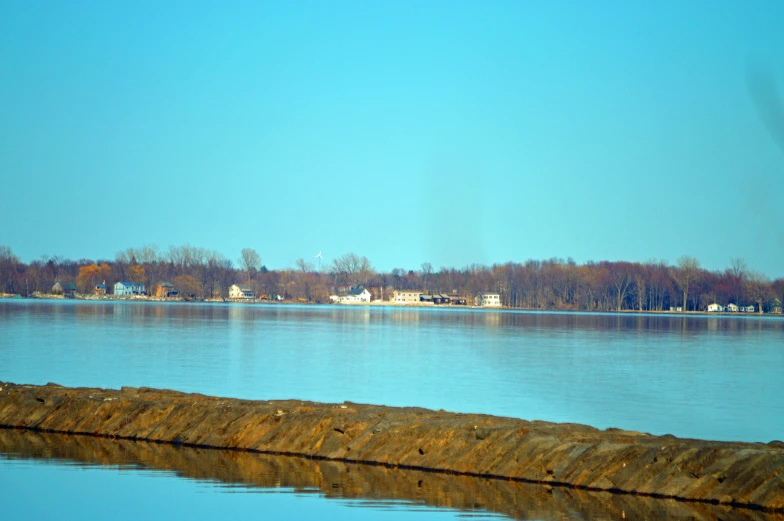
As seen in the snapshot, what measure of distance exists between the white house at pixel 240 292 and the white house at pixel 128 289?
17.3 m

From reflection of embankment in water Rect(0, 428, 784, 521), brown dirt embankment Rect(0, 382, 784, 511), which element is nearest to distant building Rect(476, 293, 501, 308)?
brown dirt embankment Rect(0, 382, 784, 511)

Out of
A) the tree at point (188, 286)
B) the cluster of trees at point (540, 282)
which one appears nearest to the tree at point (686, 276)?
the cluster of trees at point (540, 282)

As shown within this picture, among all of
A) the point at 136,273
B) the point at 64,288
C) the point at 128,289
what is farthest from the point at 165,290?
the point at 64,288

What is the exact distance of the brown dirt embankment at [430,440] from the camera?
1178 centimetres

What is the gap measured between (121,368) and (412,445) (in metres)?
17.6

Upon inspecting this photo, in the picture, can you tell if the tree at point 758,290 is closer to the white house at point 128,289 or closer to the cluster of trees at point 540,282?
the cluster of trees at point 540,282

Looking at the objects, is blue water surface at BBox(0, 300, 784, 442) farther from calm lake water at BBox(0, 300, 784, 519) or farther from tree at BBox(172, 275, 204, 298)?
tree at BBox(172, 275, 204, 298)

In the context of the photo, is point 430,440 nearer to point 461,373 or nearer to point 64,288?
point 461,373

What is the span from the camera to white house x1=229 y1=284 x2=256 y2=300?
18788 cm

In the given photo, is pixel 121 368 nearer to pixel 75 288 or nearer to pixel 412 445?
pixel 412 445

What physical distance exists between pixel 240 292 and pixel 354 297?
23.4 metres

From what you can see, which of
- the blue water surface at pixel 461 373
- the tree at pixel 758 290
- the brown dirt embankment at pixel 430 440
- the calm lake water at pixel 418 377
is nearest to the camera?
the brown dirt embankment at pixel 430 440

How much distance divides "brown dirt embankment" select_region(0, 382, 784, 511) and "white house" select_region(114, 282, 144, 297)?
165278mm

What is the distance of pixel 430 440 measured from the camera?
554 inches
